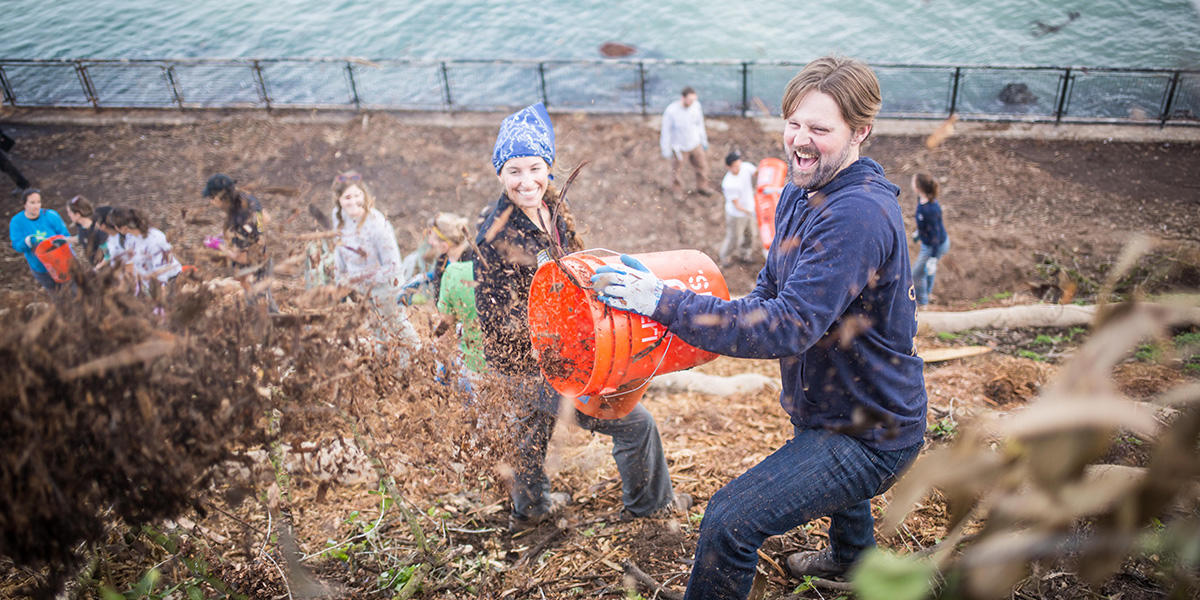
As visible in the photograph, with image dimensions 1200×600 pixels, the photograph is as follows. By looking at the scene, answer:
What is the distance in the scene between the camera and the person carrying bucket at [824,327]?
2383 millimetres

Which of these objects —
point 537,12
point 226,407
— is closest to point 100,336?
point 226,407

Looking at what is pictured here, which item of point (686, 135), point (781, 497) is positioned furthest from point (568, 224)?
point (686, 135)

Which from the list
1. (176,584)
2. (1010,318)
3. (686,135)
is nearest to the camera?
(176,584)

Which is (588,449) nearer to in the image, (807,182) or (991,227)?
(807,182)

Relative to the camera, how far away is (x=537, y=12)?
22828 millimetres

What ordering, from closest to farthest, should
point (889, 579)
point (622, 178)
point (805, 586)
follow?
1. point (889, 579)
2. point (805, 586)
3. point (622, 178)

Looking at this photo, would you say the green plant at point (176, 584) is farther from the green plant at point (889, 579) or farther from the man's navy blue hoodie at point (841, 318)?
the green plant at point (889, 579)

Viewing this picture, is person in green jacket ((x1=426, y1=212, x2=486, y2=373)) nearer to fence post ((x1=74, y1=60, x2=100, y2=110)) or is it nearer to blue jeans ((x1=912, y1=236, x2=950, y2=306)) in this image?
blue jeans ((x1=912, y1=236, x2=950, y2=306))

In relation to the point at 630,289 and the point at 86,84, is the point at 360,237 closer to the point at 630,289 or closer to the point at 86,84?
the point at 630,289

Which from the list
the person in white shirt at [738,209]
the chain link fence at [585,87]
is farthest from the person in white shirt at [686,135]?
the chain link fence at [585,87]

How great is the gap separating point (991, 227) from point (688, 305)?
27.1 ft

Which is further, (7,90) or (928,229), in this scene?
(7,90)

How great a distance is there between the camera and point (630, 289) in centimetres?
254

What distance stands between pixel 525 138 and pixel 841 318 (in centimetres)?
188
